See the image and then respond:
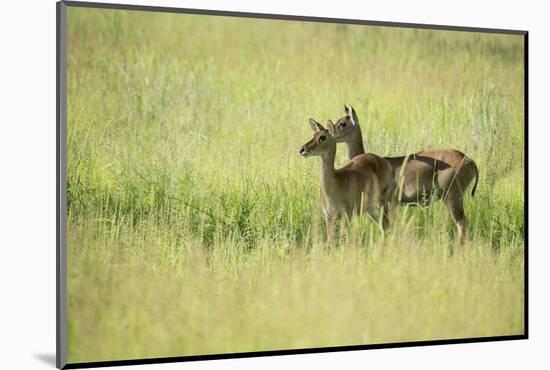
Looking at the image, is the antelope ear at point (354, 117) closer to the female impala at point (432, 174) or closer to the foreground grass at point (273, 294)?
the female impala at point (432, 174)

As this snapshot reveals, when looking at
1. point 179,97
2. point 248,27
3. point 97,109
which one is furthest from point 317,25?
point 97,109

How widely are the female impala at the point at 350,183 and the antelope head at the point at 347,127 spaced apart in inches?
1.5

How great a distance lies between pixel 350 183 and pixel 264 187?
487 millimetres

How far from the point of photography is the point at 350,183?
19.8 feet

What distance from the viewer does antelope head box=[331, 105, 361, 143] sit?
239 inches

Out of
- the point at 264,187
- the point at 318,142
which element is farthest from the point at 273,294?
the point at 318,142

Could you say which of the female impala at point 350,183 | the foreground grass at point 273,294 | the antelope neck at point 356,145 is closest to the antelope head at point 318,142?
the female impala at point 350,183

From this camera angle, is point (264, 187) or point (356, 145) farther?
point (356, 145)

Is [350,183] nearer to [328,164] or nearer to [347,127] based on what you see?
[328,164]

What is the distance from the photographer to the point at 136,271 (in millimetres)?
5586

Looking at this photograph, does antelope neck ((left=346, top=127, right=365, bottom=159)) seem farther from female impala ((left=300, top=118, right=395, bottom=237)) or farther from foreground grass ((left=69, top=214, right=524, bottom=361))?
foreground grass ((left=69, top=214, right=524, bottom=361))

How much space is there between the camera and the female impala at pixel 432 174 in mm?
6133

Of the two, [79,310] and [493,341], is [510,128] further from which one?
[79,310]

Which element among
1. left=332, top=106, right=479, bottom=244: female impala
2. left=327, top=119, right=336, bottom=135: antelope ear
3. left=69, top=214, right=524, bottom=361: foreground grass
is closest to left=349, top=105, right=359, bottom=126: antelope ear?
left=332, top=106, right=479, bottom=244: female impala
